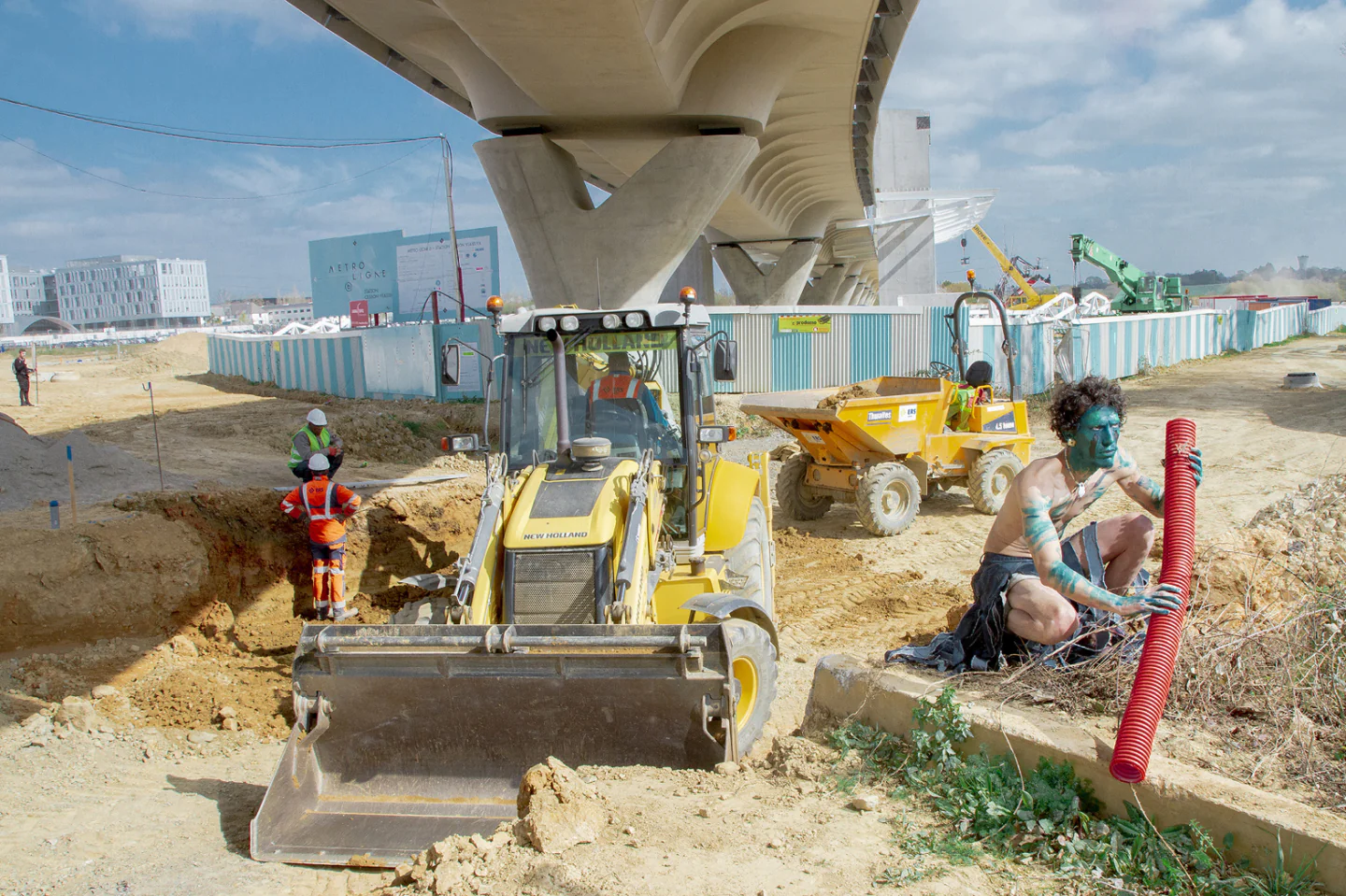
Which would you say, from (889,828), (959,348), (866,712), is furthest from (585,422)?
(959,348)

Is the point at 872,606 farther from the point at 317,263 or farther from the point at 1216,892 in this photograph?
the point at 317,263

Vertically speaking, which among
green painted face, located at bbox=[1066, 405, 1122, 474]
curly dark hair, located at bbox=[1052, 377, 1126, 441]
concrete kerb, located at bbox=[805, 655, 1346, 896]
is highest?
curly dark hair, located at bbox=[1052, 377, 1126, 441]

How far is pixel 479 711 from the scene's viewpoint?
495cm

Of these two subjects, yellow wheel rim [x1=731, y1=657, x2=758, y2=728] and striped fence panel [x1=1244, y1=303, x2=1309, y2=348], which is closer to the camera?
yellow wheel rim [x1=731, y1=657, x2=758, y2=728]

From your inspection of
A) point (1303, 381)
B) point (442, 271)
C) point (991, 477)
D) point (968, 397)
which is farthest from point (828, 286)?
point (991, 477)

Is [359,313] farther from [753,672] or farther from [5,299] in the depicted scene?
[5,299]

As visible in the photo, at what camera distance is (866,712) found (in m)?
4.37

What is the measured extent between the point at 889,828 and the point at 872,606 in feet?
17.0

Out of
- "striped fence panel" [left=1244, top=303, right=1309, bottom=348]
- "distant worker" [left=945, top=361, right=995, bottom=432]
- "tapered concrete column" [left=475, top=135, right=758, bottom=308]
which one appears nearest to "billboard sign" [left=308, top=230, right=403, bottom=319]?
"tapered concrete column" [left=475, top=135, right=758, bottom=308]

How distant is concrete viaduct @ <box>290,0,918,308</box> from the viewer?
36.7 ft

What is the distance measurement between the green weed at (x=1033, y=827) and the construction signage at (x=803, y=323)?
19162mm

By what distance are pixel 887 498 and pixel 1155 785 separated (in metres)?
7.67

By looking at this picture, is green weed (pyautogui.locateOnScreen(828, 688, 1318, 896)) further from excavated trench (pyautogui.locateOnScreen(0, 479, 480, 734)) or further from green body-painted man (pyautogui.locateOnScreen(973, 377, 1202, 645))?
excavated trench (pyautogui.locateOnScreen(0, 479, 480, 734))

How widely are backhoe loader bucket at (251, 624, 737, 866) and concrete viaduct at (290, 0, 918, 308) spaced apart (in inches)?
279
